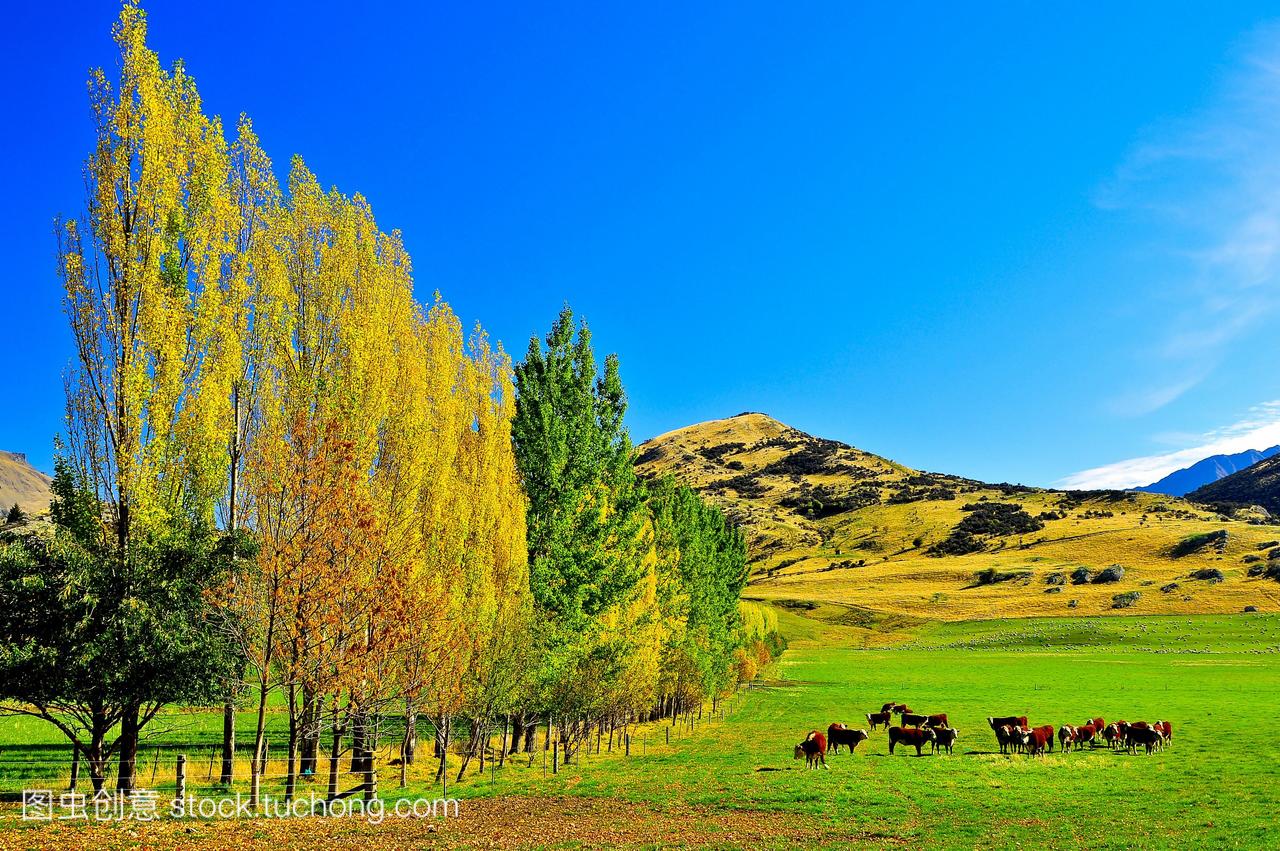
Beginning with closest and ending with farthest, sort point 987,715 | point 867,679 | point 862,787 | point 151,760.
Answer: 1. point 862,787
2. point 151,760
3. point 987,715
4. point 867,679

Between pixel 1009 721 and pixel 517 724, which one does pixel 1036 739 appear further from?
pixel 517 724

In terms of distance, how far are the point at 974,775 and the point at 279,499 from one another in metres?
30.6

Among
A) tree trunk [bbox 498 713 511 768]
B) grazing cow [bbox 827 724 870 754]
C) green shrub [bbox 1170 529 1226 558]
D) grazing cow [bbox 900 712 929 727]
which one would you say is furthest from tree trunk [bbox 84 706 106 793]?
green shrub [bbox 1170 529 1226 558]

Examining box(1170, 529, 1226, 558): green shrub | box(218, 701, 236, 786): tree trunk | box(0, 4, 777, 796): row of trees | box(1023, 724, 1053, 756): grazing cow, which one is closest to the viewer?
box(0, 4, 777, 796): row of trees

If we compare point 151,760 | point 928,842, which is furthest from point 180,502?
point 928,842

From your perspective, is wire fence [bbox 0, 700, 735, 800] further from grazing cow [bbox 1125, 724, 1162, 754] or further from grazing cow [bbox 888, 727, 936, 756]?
grazing cow [bbox 1125, 724, 1162, 754]

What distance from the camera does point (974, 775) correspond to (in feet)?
105

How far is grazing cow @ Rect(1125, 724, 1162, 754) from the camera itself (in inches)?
1474

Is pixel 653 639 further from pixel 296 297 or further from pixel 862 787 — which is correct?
pixel 296 297

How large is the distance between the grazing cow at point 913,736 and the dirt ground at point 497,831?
57.2ft

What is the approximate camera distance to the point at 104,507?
2189cm

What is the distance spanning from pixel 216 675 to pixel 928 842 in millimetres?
22217

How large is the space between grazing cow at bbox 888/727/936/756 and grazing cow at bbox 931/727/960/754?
32 cm

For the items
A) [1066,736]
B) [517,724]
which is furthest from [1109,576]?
[517,724]
